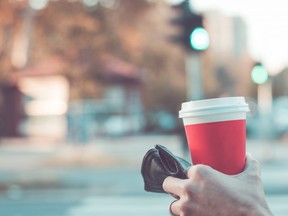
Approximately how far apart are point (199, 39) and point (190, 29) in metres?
0.25

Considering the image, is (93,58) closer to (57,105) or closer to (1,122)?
(57,105)

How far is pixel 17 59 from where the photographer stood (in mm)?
22938

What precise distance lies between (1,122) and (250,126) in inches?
532

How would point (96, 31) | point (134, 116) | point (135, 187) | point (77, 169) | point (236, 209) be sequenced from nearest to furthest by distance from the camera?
1. point (236, 209)
2. point (135, 187)
3. point (77, 169)
4. point (96, 31)
5. point (134, 116)

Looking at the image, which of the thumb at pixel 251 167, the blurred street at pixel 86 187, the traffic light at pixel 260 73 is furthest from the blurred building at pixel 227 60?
the thumb at pixel 251 167

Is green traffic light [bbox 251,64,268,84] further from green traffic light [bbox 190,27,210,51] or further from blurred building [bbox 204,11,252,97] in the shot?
green traffic light [bbox 190,27,210,51]

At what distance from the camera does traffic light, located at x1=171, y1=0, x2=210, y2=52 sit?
12078 millimetres

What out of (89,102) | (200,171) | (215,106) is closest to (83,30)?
(89,102)

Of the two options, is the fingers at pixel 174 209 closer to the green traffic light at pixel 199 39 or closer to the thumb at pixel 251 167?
the thumb at pixel 251 167

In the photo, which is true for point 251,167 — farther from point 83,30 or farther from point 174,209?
point 83,30

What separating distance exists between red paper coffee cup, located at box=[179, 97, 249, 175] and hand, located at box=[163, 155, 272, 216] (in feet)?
0.26

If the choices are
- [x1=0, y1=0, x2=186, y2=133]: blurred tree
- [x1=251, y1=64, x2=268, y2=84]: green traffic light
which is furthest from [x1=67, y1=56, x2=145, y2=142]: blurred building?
[x1=251, y1=64, x2=268, y2=84]: green traffic light

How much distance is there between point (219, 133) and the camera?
5.64 feet

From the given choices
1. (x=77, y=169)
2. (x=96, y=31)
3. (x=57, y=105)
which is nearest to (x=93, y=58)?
(x=96, y=31)
